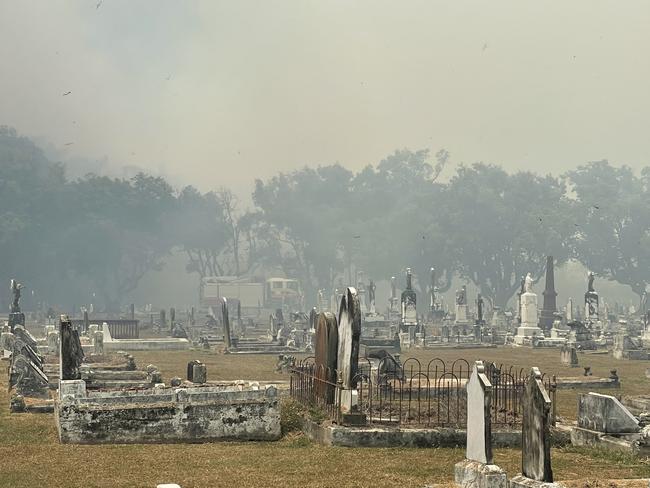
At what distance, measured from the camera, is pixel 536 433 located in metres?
10.8

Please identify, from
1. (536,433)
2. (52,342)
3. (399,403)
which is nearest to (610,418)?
(399,403)

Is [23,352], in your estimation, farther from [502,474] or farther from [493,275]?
[493,275]

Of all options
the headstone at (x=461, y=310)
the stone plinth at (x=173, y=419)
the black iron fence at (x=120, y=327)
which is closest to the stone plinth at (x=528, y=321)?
the headstone at (x=461, y=310)

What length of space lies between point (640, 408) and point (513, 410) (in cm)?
371

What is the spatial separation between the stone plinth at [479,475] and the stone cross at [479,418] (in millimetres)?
105

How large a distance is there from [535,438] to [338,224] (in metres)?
94.6

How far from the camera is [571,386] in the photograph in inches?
1041

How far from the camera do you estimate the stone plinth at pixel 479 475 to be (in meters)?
11.1

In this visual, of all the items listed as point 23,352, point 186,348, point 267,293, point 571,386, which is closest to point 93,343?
point 186,348

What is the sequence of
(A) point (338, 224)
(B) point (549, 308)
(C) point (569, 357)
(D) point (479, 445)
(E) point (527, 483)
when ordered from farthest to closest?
(A) point (338, 224)
(B) point (549, 308)
(C) point (569, 357)
(D) point (479, 445)
(E) point (527, 483)

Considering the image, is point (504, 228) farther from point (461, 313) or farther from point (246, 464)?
point (246, 464)

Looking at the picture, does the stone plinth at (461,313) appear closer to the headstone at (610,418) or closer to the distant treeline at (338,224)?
the distant treeline at (338,224)

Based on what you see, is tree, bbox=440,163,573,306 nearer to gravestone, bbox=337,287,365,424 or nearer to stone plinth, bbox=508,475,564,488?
gravestone, bbox=337,287,365,424

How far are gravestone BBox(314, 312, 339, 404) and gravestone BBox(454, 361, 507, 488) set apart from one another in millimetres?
5557
